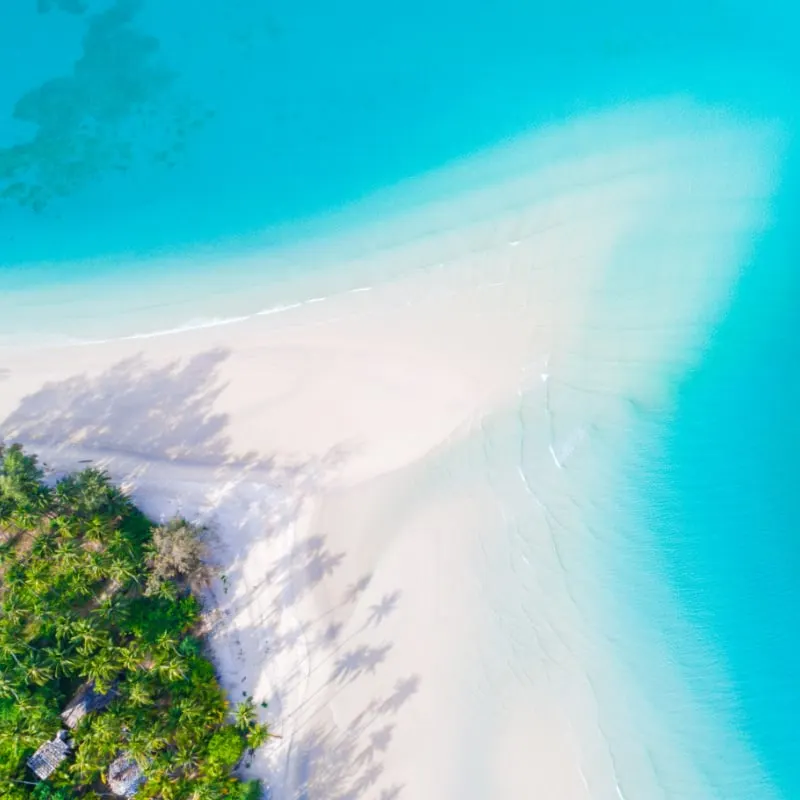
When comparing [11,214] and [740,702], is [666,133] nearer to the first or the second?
[740,702]

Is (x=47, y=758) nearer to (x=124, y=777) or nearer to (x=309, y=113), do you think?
(x=124, y=777)

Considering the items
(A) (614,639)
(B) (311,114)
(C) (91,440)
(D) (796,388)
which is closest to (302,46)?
(B) (311,114)

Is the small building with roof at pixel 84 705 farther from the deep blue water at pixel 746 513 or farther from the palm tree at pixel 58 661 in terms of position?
the deep blue water at pixel 746 513

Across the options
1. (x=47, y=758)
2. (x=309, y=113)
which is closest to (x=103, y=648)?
(x=47, y=758)

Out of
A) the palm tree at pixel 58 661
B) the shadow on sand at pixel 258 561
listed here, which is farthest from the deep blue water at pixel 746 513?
the palm tree at pixel 58 661

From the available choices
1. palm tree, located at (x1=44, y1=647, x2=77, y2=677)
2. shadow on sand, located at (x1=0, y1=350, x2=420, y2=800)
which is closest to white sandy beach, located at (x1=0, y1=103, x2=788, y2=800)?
shadow on sand, located at (x1=0, y1=350, x2=420, y2=800)

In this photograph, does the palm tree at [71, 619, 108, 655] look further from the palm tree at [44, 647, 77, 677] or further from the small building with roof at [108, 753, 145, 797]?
the small building with roof at [108, 753, 145, 797]
